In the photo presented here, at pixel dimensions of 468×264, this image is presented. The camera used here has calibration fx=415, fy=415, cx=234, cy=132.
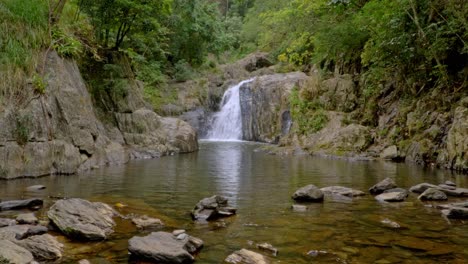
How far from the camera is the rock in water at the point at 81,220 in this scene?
4.48m

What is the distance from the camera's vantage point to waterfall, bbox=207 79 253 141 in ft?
81.3

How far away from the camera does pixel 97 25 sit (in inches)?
554

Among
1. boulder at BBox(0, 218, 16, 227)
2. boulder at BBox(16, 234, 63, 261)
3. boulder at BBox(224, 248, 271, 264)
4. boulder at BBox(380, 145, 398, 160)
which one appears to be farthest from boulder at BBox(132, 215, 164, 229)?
boulder at BBox(380, 145, 398, 160)

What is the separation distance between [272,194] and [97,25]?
9.76 metres

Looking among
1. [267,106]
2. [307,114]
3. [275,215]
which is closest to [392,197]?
[275,215]

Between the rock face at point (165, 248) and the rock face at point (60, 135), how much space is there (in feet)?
18.3

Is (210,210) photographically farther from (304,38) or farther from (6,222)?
(304,38)

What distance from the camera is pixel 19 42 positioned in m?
9.94

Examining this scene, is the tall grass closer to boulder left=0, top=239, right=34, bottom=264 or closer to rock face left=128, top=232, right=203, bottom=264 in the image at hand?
boulder left=0, top=239, right=34, bottom=264

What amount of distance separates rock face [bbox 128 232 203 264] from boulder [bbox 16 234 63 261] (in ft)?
2.30

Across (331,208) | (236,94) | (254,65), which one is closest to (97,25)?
(331,208)

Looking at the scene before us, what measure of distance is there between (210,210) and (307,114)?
13981mm

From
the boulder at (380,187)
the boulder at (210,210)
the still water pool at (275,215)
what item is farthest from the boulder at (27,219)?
the boulder at (380,187)

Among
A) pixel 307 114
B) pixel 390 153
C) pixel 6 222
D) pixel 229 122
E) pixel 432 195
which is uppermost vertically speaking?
pixel 307 114
